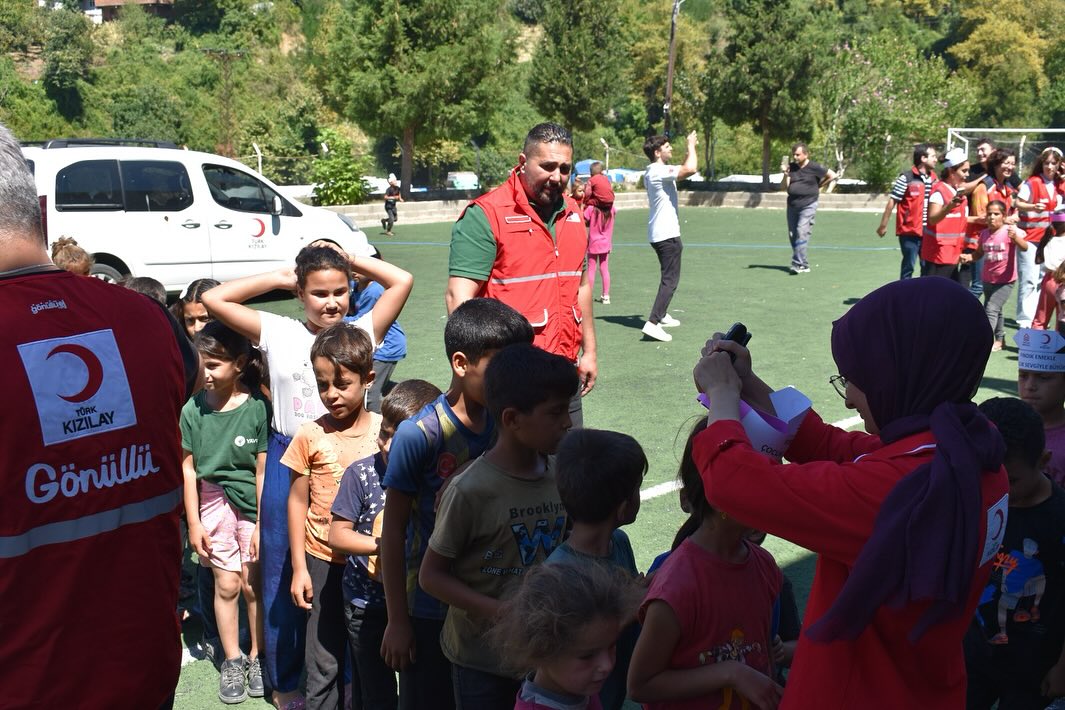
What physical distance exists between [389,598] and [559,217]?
2469mm

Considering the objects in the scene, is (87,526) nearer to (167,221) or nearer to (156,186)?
(167,221)

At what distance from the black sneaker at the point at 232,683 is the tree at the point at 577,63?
41.6 metres

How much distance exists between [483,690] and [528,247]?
7.92ft

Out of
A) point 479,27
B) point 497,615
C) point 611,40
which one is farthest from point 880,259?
point 611,40

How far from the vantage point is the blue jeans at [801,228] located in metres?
→ 16.2

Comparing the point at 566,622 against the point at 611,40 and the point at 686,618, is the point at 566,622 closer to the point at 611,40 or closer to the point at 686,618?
the point at 686,618

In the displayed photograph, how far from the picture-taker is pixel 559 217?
4.99 metres

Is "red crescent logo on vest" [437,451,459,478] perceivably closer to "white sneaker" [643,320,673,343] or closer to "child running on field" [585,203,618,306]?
"white sneaker" [643,320,673,343]

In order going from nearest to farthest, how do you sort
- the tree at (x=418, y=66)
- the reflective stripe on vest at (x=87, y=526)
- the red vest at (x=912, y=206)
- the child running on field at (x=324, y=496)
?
1. the reflective stripe on vest at (x=87, y=526)
2. the child running on field at (x=324, y=496)
3. the red vest at (x=912, y=206)
4. the tree at (x=418, y=66)

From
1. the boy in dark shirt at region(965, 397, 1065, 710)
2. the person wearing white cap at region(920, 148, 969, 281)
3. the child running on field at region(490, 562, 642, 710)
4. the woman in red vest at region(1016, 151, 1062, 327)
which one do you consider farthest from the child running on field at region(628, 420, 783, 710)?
the person wearing white cap at region(920, 148, 969, 281)

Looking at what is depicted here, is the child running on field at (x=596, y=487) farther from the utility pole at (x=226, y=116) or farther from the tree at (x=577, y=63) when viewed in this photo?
the utility pole at (x=226, y=116)

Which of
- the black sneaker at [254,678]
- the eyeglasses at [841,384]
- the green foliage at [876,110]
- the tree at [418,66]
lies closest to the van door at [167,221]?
the black sneaker at [254,678]

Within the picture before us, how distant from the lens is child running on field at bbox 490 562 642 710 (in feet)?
7.54

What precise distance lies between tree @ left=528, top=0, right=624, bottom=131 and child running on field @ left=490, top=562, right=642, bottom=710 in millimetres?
43078
